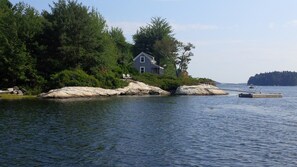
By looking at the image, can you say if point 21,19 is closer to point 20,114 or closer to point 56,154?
point 20,114

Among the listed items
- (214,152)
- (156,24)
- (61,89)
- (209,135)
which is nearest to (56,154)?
(214,152)

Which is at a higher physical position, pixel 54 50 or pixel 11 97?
pixel 54 50

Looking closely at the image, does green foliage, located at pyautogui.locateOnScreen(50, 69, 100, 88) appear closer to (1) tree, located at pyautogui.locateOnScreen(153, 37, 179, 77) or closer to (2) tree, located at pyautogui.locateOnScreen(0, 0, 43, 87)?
(2) tree, located at pyautogui.locateOnScreen(0, 0, 43, 87)

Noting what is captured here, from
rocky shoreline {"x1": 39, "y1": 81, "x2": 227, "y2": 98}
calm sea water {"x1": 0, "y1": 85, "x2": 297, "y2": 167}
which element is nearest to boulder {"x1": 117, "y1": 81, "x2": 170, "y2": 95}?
rocky shoreline {"x1": 39, "y1": 81, "x2": 227, "y2": 98}

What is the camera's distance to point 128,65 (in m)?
101

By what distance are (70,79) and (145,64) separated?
42.4 metres

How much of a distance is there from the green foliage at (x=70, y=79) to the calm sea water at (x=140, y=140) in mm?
26447

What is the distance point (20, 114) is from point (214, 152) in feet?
79.8

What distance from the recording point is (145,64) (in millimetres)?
109375

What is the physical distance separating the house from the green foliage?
3854 cm

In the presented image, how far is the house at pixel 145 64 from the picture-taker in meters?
109

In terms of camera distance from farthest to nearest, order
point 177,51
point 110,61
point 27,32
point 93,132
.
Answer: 1. point 177,51
2. point 110,61
3. point 27,32
4. point 93,132

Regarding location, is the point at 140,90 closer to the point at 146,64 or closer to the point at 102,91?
the point at 102,91

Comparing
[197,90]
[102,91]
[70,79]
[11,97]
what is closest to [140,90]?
[102,91]
